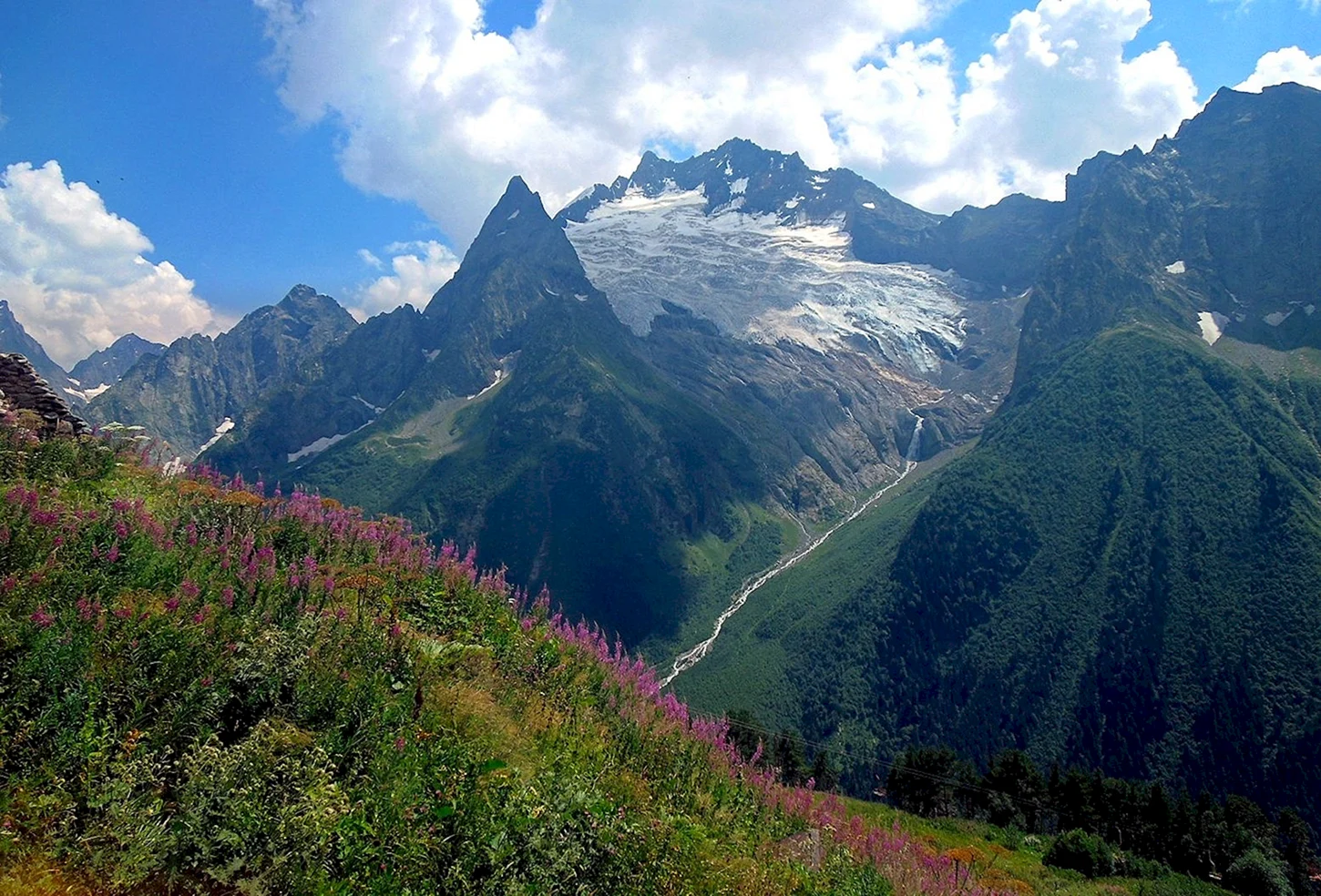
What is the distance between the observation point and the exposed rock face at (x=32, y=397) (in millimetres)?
18234

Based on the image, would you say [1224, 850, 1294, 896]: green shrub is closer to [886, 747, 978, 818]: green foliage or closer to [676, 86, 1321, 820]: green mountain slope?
[886, 747, 978, 818]: green foliage

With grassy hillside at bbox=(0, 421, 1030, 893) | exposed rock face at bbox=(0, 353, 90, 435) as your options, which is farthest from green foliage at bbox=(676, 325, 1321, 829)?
exposed rock face at bbox=(0, 353, 90, 435)

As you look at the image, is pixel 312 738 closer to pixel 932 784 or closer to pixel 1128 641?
pixel 932 784

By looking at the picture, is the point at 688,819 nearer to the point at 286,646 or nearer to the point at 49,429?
the point at 286,646

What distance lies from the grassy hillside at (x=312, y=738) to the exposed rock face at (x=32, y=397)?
365cm

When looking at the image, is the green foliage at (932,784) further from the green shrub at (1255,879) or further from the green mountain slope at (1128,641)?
the green mountain slope at (1128,641)

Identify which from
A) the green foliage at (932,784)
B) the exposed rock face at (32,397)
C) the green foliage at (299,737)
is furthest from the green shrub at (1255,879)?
the exposed rock face at (32,397)

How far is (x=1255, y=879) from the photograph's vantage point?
105ft

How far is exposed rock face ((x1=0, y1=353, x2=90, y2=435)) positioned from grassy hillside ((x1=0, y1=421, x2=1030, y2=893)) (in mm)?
3652

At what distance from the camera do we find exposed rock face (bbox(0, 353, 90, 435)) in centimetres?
1823

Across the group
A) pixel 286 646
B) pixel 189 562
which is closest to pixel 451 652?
pixel 286 646

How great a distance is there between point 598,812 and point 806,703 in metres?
176

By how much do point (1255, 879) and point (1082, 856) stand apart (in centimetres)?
1172

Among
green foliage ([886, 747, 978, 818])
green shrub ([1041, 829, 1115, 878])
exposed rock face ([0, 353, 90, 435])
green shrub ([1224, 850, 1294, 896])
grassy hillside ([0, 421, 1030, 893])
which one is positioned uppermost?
exposed rock face ([0, 353, 90, 435])
